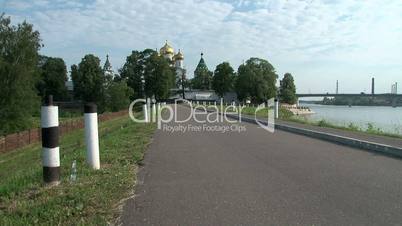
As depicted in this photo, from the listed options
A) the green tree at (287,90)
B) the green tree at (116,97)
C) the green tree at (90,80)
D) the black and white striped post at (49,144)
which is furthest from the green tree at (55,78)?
the black and white striped post at (49,144)

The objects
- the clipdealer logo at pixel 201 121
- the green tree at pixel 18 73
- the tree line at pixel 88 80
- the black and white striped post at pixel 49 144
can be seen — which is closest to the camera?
the black and white striped post at pixel 49 144

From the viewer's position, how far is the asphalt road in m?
5.57

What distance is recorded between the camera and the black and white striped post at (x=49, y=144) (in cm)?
701

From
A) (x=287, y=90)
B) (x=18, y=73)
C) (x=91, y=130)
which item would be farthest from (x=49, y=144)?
(x=287, y=90)

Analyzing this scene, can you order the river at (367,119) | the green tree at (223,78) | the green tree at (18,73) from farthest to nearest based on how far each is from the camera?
the green tree at (223,78)
the green tree at (18,73)
the river at (367,119)

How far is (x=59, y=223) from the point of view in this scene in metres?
5.15

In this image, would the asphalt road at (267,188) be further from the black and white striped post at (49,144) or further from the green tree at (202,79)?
the green tree at (202,79)

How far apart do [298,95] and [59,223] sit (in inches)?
5688

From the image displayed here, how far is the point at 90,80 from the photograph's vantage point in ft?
323

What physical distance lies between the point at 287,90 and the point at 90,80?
6173cm

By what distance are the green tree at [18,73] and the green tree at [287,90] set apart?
88903 mm

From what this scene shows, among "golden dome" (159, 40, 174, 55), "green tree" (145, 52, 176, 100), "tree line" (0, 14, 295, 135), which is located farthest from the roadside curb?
"golden dome" (159, 40, 174, 55)

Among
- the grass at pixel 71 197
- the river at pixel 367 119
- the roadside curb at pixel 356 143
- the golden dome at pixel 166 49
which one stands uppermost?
the golden dome at pixel 166 49

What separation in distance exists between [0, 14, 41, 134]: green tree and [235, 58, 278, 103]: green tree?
212 ft
